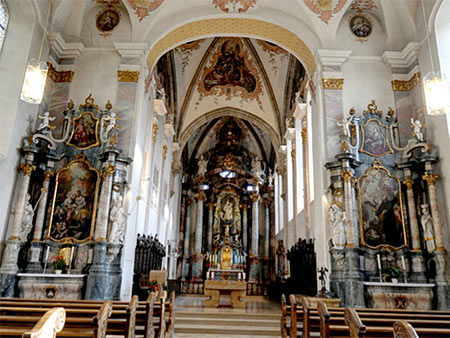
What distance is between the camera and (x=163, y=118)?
17531 mm

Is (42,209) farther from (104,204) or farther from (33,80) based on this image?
(33,80)

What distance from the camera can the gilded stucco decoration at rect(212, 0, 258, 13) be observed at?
1252 centimetres

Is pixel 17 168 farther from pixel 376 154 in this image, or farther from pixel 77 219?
pixel 376 154

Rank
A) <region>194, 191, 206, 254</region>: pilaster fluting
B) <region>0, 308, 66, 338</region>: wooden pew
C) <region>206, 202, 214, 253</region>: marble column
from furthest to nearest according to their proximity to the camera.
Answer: <region>206, 202, 214, 253</region>: marble column, <region>194, 191, 206, 254</region>: pilaster fluting, <region>0, 308, 66, 338</region>: wooden pew

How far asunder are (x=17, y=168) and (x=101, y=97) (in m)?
3.19

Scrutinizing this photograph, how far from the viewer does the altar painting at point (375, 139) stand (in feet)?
35.2

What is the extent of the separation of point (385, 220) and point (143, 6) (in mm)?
9555

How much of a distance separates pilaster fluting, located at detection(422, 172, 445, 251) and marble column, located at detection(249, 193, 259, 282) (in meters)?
16.0

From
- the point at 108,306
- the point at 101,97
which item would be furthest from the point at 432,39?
the point at 108,306

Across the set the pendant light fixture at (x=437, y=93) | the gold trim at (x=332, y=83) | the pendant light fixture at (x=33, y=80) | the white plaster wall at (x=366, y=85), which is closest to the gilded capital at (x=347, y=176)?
the white plaster wall at (x=366, y=85)

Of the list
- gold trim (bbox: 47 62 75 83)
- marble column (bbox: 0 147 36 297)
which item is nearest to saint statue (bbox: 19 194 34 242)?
marble column (bbox: 0 147 36 297)

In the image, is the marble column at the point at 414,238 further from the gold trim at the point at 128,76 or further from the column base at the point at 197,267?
the column base at the point at 197,267

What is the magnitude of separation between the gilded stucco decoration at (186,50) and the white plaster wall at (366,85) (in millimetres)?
8121

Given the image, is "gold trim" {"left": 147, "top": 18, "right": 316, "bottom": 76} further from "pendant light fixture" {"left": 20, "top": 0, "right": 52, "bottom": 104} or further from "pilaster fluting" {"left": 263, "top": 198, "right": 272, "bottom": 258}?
"pilaster fluting" {"left": 263, "top": 198, "right": 272, "bottom": 258}
